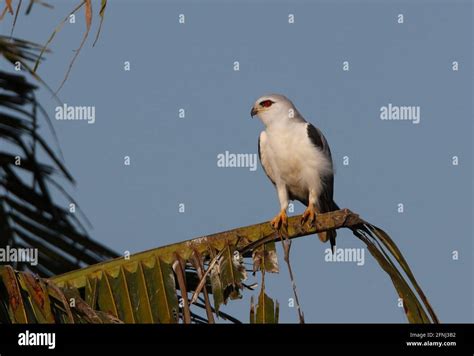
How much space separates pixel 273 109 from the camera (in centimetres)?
791

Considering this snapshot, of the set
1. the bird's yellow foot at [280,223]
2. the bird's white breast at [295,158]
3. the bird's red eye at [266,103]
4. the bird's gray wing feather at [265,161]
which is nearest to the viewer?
the bird's yellow foot at [280,223]

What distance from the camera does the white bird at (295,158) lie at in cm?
761

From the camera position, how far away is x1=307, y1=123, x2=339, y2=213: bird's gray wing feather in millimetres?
7648

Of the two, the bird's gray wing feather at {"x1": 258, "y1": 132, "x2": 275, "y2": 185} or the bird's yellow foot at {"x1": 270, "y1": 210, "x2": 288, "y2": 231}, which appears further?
the bird's gray wing feather at {"x1": 258, "y1": 132, "x2": 275, "y2": 185}

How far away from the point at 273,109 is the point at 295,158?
53cm

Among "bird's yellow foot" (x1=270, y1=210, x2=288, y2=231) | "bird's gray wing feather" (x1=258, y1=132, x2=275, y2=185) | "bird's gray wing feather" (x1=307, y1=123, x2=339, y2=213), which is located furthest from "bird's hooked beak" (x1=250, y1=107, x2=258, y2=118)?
"bird's yellow foot" (x1=270, y1=210, x2=288, y2=231)

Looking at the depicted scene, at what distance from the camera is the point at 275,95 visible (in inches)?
319

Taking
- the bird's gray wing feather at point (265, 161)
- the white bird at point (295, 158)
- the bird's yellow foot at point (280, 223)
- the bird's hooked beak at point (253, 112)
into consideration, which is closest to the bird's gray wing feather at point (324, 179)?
the white bird at point (295, 158)

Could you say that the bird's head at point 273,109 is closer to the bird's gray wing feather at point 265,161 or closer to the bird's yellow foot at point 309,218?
the bird's gray wing feather at point 265,161

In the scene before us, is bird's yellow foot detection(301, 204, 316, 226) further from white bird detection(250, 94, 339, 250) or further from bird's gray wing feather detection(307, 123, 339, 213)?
bird's gray wing feather detection(307, 123, 339, 213)

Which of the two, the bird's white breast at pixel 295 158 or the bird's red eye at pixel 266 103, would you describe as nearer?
the bird's white breast at pixel 295 158

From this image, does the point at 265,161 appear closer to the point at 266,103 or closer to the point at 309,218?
the point at 266,103
